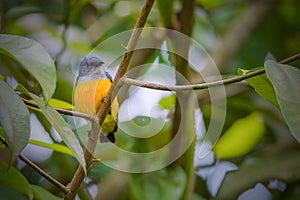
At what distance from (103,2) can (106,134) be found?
0.46 metres

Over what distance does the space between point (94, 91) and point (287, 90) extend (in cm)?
70

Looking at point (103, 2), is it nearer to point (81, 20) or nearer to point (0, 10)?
point (81, 20)

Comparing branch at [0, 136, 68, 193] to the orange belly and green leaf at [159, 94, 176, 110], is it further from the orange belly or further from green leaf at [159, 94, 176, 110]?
green leaf at [159, 94, 176, 110]

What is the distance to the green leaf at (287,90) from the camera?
0.69 m

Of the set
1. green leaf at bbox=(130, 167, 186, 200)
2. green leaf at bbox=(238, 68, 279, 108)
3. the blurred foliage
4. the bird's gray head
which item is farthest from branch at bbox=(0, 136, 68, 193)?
the bird's gray head

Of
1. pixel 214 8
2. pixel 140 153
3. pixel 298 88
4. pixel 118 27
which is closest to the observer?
pixel 298 88

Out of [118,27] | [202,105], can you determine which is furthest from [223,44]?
[118,27]

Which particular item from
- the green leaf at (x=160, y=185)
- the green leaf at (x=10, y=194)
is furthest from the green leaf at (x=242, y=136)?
the green leaf at (x=10, y=194)

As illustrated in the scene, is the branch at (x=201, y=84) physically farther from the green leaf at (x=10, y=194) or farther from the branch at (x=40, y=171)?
the green leaf at (x=10, y=194)

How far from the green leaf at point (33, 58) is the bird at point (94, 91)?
389 millimetres

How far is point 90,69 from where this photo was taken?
1.48 meters

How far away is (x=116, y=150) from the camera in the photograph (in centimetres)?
132

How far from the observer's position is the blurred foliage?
3.94 ft

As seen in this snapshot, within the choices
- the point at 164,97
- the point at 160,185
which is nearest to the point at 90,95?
the point at 164,97
